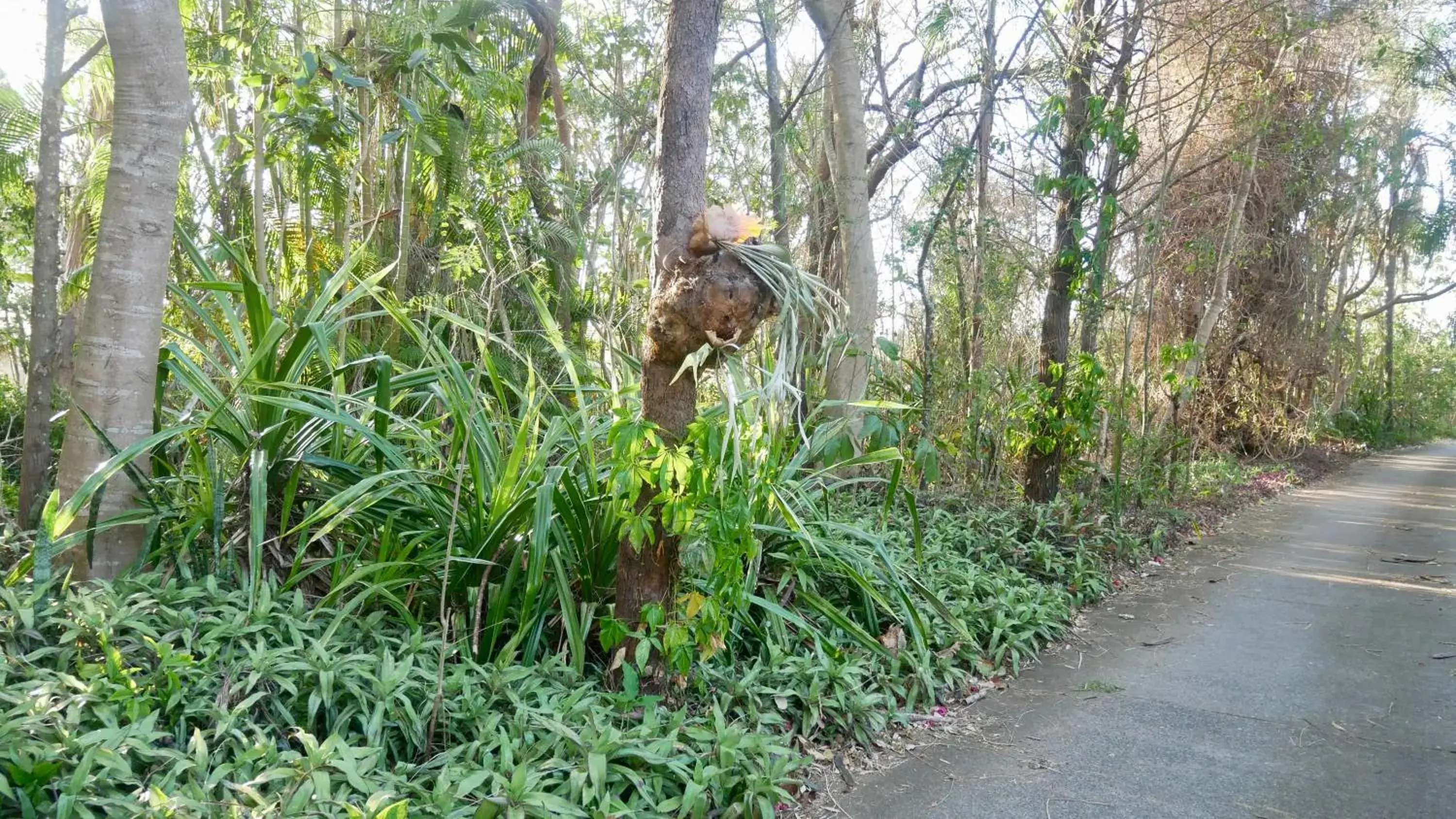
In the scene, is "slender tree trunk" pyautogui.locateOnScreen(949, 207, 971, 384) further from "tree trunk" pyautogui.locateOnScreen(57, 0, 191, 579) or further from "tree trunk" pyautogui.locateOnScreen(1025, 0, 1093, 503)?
"tree trunk" pyautogui.locateOnScreen(57, 0, 191, 579)

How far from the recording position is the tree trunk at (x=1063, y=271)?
A: 22.1 ft

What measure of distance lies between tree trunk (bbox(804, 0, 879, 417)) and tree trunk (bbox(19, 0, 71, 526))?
461cm

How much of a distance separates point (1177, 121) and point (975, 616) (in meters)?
7.56

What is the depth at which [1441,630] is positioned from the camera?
496cm

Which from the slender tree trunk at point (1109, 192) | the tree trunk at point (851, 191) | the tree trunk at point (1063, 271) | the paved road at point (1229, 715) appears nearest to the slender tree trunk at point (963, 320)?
the tree trunk at point (1063, 271)

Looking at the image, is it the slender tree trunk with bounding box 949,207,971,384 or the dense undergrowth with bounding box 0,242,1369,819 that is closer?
the dense undergrowth with bounding box 0,242,1369,819

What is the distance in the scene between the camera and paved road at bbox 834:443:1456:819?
2.95 m

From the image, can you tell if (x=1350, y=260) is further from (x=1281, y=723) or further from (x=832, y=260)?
(x=1281, y=723)

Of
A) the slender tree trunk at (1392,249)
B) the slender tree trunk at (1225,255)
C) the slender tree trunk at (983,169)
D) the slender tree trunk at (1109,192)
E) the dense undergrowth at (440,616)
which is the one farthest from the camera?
the slender tree trunk at (1392,249)

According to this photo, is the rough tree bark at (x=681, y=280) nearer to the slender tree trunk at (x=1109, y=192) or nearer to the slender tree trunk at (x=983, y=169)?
the slender tree trunk at (x=983, y=169)

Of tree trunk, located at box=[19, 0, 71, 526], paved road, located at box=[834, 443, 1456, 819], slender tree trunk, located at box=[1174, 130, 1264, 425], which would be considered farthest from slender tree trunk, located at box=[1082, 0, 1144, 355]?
tree trunk, located at box=[19, 0, 71, 526]

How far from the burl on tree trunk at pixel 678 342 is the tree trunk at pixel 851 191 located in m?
3.75

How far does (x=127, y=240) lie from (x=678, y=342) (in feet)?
5.85

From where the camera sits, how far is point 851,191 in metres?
6.73
